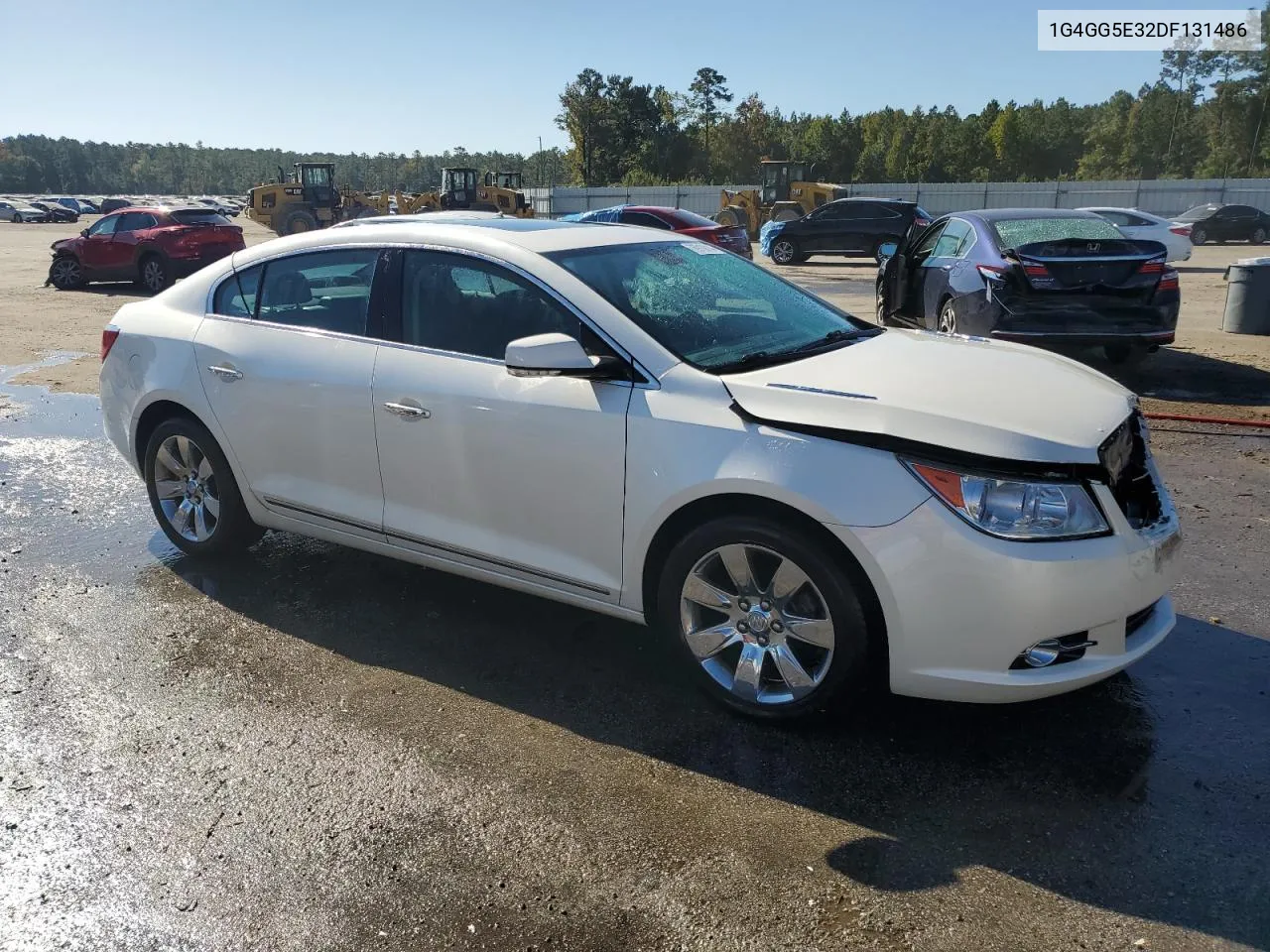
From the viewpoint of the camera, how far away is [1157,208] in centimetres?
4553

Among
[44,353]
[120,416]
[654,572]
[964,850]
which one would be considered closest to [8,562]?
[120,416]

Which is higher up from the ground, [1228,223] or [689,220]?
[1228,223]

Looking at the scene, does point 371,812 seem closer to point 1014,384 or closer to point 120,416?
point 1014,384

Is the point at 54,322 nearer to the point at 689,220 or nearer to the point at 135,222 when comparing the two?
the point at 135,222

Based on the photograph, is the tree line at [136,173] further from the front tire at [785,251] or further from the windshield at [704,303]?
the windshield at [704,303]

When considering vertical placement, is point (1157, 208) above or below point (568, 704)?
above

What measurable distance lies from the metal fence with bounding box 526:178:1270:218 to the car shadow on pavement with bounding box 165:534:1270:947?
4011 cm

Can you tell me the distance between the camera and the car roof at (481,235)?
4.10 meters

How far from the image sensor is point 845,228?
87.0 ft

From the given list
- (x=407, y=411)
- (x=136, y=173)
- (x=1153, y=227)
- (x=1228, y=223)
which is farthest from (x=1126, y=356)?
(x=136, y=173)

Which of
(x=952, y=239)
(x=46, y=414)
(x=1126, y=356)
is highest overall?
(x=952, y=239)

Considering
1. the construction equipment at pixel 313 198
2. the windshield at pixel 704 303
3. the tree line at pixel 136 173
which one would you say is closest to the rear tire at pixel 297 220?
the construction equipment at pixel 313 198

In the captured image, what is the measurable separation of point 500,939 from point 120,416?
3.85 metres

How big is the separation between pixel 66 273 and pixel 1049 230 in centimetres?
1910
